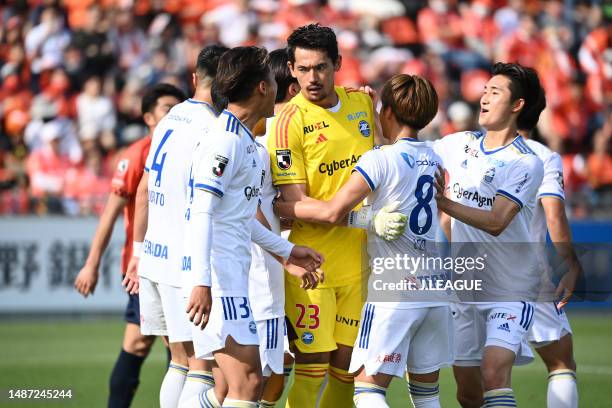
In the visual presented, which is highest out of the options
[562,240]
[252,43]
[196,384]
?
[252,43]

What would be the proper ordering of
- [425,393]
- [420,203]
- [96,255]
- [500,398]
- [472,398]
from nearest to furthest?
1. [420,203]
2. [425,393]
3. [500,398]
4. [472,398]
5. [96,255]

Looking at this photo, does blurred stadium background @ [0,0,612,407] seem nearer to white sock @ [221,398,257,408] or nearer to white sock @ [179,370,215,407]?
white sock @ [179,370,215,407]

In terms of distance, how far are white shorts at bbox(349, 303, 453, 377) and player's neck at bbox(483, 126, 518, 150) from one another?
4.33 feet

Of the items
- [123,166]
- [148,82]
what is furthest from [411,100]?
[148,82]

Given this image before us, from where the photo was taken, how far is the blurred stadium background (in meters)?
15.1

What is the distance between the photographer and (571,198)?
15469 millimetres

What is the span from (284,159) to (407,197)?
40.2 inches

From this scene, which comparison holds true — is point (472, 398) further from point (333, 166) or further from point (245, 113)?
point (245, 113)

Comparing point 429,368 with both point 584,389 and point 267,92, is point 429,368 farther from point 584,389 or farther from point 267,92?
point 584,389

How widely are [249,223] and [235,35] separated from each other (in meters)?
13.5

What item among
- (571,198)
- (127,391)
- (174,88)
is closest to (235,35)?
(571,198)

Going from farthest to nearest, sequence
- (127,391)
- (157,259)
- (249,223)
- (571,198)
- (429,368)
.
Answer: (571,198), (127,391), (157,259), (429,368), (249,223)

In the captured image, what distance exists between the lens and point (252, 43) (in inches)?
734

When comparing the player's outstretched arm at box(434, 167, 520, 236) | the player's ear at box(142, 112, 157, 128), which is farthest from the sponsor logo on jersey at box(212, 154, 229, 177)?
the player's ear at box(142, 112, 157, 128)
